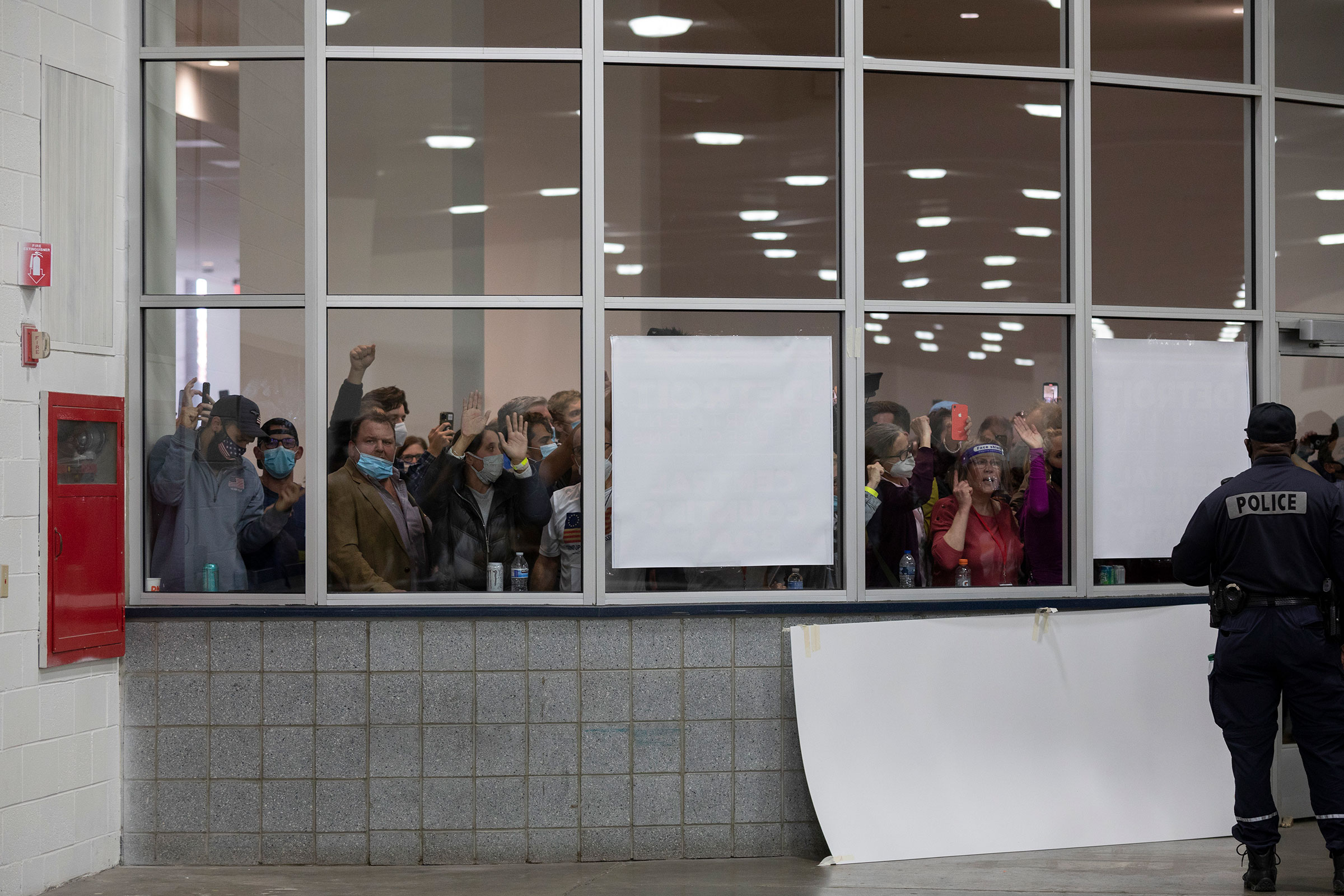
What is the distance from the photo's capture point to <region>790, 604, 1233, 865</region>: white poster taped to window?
475 cm

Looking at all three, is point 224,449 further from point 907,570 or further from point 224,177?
point 907,570

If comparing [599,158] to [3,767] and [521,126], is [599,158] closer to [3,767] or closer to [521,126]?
[521,126]

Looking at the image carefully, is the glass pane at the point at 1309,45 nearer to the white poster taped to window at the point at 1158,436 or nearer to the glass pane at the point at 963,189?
the glass pane at the point at 963,189

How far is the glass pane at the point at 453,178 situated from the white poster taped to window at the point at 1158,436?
2.75 m

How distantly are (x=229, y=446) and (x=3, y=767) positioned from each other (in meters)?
1.60

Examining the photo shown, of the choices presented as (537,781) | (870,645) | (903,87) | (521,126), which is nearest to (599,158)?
(521,126)

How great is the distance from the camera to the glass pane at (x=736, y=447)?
491 centimetres

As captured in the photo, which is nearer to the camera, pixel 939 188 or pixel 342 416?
pixel 342 416

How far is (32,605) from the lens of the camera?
4387 mm

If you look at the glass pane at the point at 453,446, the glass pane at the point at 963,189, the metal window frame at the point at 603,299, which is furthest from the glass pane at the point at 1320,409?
the glass pane at the point at 453,446

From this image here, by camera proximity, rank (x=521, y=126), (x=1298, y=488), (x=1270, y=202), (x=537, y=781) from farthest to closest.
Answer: (x=1270, y=202) → (x=521, y=126) → (x=537, y=781) → (x=1298, y=488)

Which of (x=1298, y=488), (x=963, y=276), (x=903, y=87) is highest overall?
(x=903, y=87)

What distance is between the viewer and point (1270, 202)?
17.7ft

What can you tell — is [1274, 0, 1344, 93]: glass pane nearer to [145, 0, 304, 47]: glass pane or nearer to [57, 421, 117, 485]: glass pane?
[145, 0, 304, 47]: glass pane
